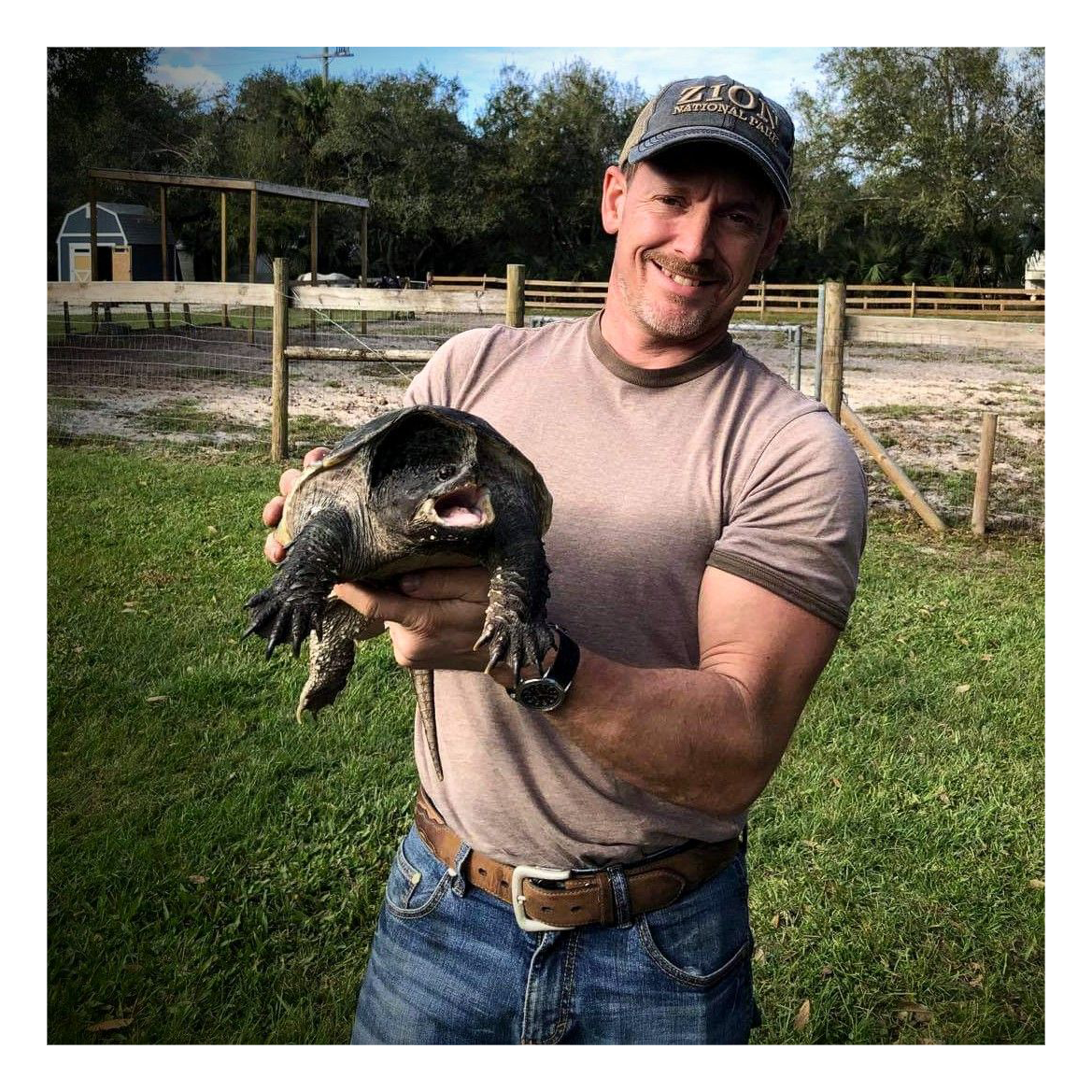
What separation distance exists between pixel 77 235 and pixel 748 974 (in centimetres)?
735

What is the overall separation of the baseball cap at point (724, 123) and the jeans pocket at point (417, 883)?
1.30m

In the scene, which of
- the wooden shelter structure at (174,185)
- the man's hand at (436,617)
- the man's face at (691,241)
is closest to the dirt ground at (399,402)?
the wooden shelter structure at (174,185)

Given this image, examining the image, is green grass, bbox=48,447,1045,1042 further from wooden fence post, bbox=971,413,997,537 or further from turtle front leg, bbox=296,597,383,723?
turtle front leg, bbox=296,597,383,723

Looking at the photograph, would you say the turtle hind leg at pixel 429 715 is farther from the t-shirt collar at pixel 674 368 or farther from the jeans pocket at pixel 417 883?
the t-shirt collar at pixel 674 368

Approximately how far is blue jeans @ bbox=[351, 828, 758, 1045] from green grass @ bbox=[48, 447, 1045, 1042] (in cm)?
160

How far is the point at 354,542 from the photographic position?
1.66 meters

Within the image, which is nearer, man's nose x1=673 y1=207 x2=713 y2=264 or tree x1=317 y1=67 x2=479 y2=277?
man's nose x1=673 y1=207 x2=713 y2=264

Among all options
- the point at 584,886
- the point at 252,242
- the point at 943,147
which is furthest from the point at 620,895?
the point at 252,242

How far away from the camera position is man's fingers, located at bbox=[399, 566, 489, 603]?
157cm

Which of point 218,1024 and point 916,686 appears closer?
point 218,1024

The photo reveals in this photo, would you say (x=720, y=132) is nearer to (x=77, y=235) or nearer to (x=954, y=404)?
(x=77, y=235)

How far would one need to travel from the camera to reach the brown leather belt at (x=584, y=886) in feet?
5.76

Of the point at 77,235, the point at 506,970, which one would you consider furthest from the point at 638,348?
the point at 77,235

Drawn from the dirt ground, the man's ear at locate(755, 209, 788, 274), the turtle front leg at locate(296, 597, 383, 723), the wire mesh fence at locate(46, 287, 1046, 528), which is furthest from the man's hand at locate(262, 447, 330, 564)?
the dirt ground
